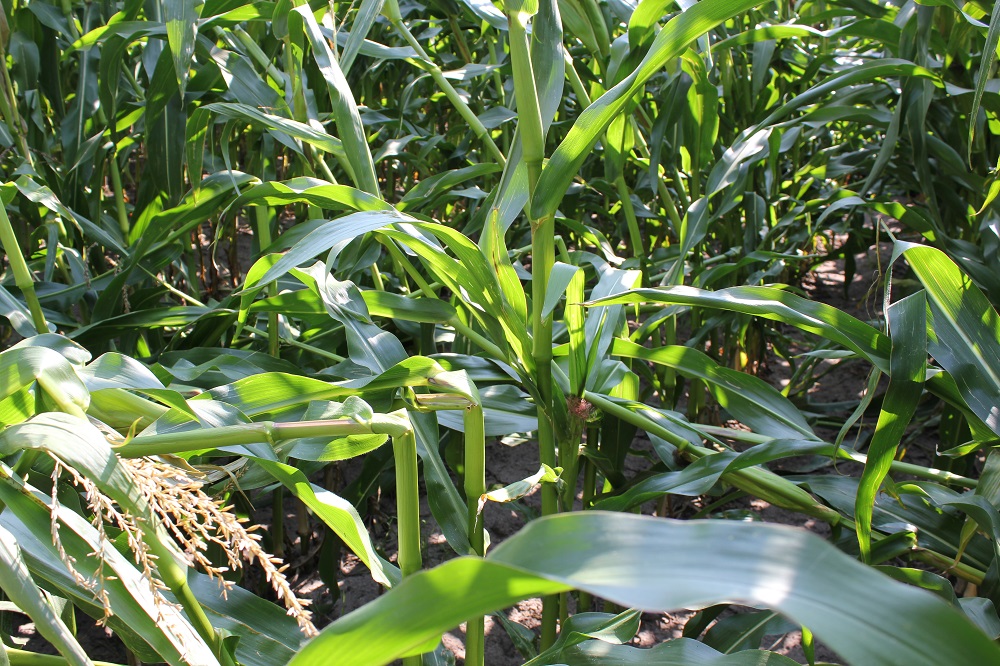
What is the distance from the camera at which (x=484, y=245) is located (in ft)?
2.45

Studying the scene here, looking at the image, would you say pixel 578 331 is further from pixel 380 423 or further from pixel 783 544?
pixel 783 544

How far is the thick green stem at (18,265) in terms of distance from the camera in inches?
28.5

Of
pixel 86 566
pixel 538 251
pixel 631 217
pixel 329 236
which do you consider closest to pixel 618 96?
pixel 538 251

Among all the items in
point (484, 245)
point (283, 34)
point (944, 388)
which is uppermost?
point (283, 34)

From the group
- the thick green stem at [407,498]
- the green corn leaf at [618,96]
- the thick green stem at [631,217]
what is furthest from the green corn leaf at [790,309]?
the thick green stem at [631,217]

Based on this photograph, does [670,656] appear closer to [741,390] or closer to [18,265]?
[741,390]

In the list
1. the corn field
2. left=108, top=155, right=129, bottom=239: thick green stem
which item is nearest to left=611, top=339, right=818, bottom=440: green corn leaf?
the corn field

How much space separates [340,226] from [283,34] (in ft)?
1.18

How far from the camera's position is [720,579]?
26 centimetres

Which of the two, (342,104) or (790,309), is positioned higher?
(342,104)

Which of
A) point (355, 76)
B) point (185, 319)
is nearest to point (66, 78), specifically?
point (355, 76)

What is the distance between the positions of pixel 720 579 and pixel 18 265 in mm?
750

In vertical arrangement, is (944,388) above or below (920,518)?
above

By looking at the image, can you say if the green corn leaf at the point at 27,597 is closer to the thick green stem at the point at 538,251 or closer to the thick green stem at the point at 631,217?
the thick green stem at the point at 538,251
